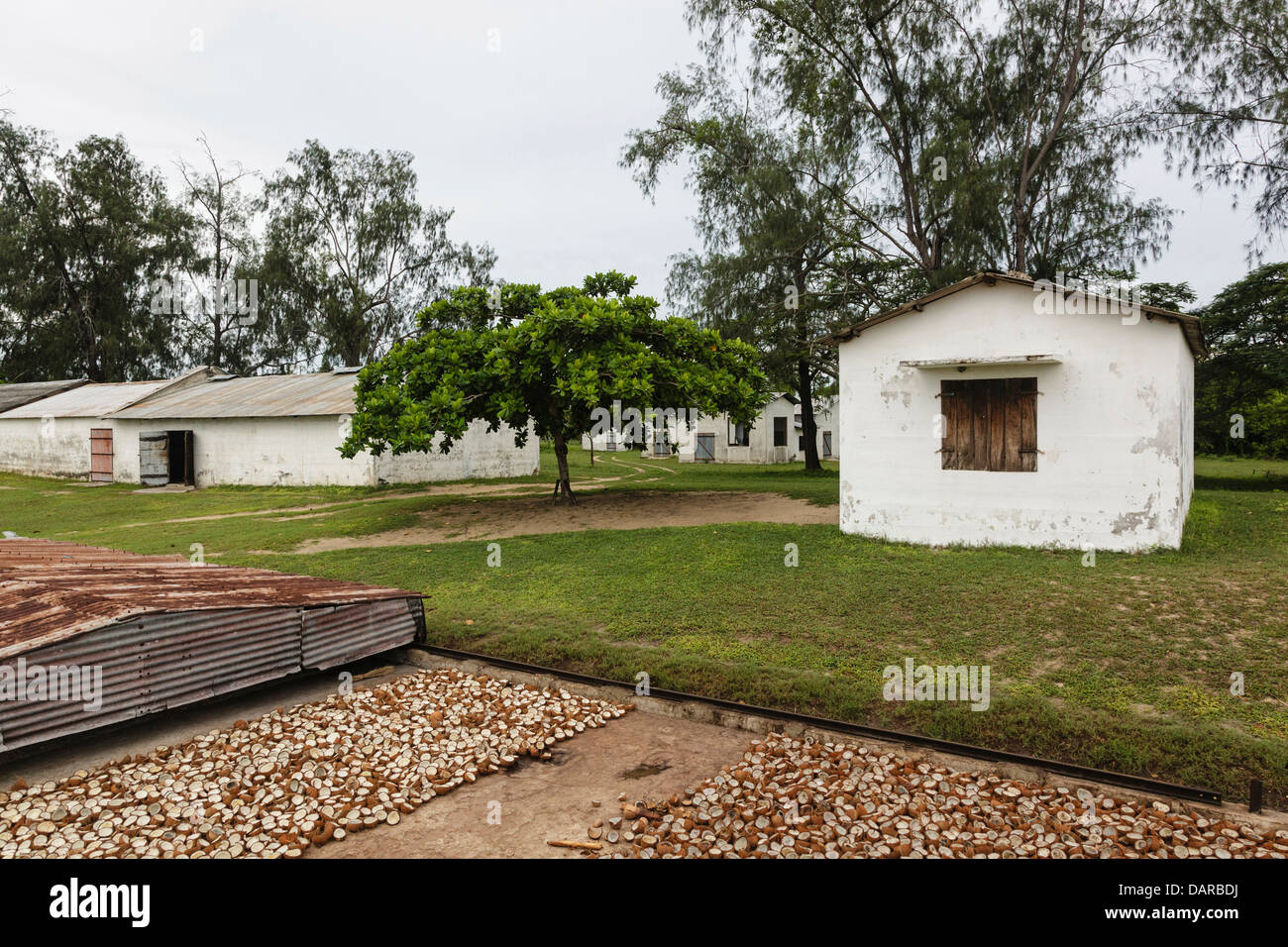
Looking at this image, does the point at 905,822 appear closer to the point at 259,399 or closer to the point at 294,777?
the point at 294,777

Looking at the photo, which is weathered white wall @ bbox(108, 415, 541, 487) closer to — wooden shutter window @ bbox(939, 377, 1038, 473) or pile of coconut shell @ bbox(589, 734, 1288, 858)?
wooden shutter window @ bbox(939, 377, 1038, 473)

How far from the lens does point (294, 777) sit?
4.88 m

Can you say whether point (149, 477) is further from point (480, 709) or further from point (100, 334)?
point (480, 709)

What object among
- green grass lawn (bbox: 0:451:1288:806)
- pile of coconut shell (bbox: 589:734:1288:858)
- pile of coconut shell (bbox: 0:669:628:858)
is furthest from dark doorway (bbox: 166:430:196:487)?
pile of coconut shell (bbox: 589:734:1288:858)

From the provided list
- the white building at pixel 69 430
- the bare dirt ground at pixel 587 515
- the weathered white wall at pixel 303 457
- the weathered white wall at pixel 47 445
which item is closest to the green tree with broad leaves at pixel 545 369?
the bare dirt ground at pixel 587 515

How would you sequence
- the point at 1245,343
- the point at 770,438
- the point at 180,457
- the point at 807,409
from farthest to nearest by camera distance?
the point at 770,438 → the point at 807,409 → the point at 180,457 → the point at 1245,343

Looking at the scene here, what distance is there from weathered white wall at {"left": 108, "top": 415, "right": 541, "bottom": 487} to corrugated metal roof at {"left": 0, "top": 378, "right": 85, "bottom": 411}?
34.1 feet

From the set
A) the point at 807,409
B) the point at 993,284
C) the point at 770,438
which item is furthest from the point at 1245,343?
the point at 770,438

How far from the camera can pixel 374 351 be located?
134 ft

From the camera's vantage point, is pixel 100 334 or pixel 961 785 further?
pixel 100 334

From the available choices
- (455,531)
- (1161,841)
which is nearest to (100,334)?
(455,531)

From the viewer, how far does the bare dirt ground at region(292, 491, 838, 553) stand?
14.7 m

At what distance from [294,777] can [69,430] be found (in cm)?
3402

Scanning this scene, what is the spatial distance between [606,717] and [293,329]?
4078 centimetres
